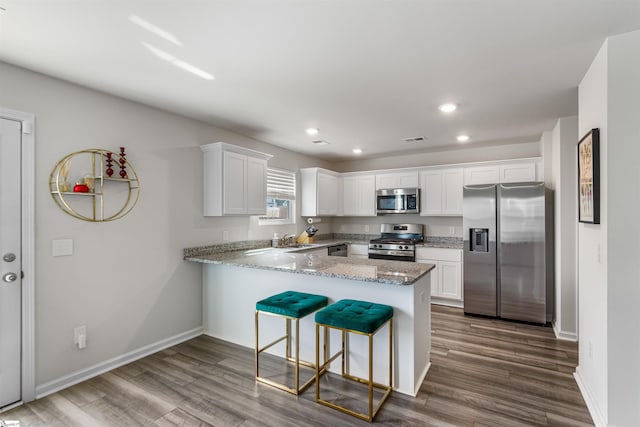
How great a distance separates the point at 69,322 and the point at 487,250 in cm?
470

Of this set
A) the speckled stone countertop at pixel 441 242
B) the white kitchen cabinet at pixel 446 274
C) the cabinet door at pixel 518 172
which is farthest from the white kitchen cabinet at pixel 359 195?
the cabinet door at pixel 518 172

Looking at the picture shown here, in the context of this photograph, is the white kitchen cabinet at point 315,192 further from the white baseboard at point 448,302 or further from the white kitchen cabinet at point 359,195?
the white baseboard at point 448,302

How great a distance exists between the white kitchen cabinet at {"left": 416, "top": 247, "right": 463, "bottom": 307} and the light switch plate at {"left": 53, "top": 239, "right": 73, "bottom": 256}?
14.3 ft

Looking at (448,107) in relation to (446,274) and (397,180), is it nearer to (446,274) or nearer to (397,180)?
(397,180)

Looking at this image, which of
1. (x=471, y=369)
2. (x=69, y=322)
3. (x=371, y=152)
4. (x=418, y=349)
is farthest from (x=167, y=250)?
(x=371, y=152)

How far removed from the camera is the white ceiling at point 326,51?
1.76 m

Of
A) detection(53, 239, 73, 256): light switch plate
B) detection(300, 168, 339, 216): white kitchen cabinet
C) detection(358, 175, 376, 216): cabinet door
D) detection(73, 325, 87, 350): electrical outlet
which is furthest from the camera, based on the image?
detection(358, 175, 376, 216): cabinet door

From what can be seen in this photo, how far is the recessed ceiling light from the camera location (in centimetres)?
327

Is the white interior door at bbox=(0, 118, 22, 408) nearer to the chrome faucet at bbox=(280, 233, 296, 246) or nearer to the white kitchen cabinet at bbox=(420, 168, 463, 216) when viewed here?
the chrome faucet at bbox=(280, 233, 296, 246)

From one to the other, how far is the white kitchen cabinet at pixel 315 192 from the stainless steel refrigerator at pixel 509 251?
2.31m

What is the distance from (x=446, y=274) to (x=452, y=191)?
1324 mm

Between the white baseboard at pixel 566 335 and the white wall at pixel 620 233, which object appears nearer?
the white wall at pixel 620 233

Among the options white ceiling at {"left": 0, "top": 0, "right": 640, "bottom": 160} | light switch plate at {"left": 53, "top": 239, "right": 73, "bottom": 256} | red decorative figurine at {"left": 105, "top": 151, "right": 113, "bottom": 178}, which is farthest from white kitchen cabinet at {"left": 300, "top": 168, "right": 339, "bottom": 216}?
light switch plate at {"left": 53, "top": 239, "right": 73, "bottom": 256}

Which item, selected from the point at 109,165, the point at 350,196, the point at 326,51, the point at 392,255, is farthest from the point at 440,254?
the point at 109,165
